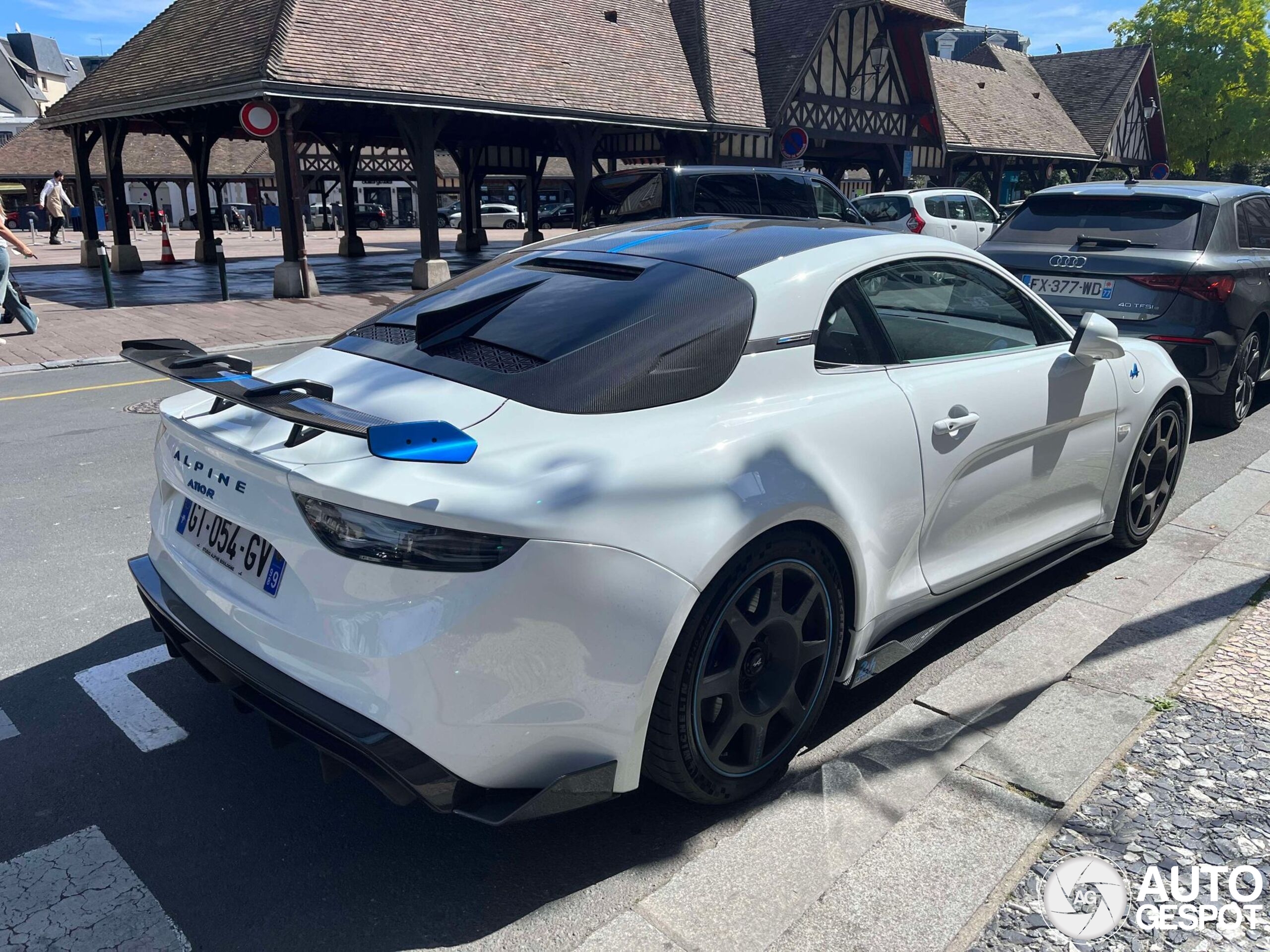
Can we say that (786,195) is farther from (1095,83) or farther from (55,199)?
(1095,83)

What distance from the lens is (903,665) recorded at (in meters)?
3.77

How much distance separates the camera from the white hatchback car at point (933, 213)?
59.6 feet

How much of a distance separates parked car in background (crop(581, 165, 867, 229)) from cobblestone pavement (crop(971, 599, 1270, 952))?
10.7m

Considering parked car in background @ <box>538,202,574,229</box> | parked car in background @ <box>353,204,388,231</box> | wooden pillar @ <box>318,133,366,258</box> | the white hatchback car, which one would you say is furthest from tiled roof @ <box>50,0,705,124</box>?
parked car in background @ <box>353,204,388,231</box>

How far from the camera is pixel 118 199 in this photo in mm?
21688

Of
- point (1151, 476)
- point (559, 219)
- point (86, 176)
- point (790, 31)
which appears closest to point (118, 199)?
point (86, 176)

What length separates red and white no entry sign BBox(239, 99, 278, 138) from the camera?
51.1ft

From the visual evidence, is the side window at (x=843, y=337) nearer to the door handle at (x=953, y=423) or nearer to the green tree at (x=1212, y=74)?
the door handle at (x=953, y=423)

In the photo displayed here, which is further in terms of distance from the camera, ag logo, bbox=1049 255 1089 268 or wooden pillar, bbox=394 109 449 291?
wooden pillar, bbox=394 109 449 291

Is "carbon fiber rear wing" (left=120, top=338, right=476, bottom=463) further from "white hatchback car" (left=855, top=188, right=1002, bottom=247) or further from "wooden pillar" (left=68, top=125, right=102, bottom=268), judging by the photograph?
"wooden pillar" (left=68, top=125, right=102, bottom=268)

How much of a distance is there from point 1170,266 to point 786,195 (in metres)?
8.64

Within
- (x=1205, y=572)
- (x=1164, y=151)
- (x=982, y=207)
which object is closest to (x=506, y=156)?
(x=982, y=207)

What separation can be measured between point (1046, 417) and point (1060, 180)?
181 feet

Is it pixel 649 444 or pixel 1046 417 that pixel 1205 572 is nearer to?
pixel 1046 417
